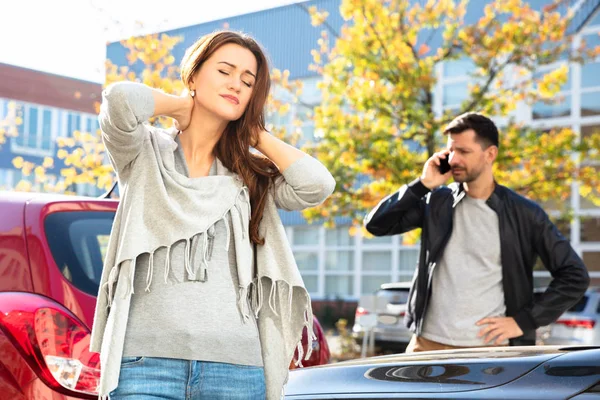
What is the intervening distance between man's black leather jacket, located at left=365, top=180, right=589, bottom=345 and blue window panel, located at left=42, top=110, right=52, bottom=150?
28934 mm

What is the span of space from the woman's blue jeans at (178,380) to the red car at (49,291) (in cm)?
92

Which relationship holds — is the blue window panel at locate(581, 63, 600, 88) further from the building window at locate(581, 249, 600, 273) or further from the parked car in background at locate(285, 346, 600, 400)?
the parked car in background at locate(285, 346, 600, 400)

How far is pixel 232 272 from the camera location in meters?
2.52

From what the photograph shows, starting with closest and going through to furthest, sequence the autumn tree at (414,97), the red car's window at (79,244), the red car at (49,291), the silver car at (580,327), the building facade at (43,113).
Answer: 1. the red car at (49,291)
2. the red car's window at (79,244)
3. the silver car at (580,327)
4. the autumn tree at (414,97)
5. the building facade at (43,113)

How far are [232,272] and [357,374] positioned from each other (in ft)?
1.81

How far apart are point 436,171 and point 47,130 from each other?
1146 inches

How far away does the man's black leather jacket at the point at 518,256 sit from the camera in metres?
4.34

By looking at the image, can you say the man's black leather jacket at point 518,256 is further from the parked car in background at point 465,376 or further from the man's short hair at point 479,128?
the parked car in background at point 465,376

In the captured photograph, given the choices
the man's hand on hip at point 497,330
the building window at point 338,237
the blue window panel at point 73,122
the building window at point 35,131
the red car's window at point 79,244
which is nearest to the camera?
the red car's window at point 79,244

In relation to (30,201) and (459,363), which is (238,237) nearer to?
(459,363)

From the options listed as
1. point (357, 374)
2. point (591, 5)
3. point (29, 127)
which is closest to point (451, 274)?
point (357, 374)

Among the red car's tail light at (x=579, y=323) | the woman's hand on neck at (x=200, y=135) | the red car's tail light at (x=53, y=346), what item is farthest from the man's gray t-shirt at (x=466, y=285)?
the red car's tail light at (x=579, y=323)

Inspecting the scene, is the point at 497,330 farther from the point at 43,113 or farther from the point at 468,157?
the point at 43,113

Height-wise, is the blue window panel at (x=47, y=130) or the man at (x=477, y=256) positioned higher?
the blue window panel at (x=47, y=130)
